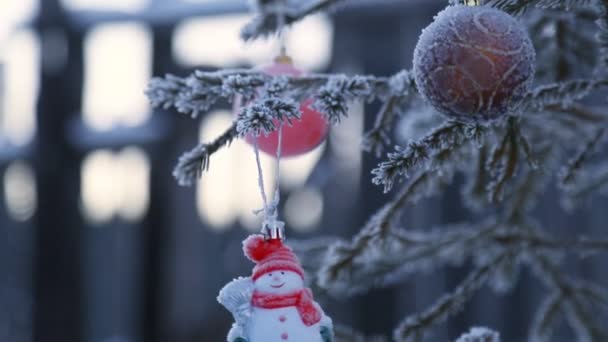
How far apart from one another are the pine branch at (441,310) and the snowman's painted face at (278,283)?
480 millimetres

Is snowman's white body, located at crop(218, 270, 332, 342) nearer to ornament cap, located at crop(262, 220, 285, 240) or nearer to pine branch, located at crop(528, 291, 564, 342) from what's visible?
ornament cap, located at crop(262, 220, 285, 240)

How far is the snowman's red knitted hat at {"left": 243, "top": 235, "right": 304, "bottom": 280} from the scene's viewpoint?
4.29 ft

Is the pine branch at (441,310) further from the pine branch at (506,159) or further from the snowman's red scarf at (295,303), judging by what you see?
the snowman's red scarf at (295,303)

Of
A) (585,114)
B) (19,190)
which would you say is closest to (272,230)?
(585,114)

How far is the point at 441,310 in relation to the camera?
1.78 meters

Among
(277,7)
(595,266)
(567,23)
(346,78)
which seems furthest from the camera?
(595,266)

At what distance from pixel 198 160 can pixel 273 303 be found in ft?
1.19

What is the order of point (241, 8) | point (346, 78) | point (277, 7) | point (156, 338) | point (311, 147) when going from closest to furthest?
point (346, 78), point (311, 147), point (277, 7), point (241, 8), point (156, 338)

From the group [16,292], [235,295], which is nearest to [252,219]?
[16,292]

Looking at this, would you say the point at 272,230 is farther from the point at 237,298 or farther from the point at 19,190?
the point at 19,190

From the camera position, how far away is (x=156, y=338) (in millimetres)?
9789

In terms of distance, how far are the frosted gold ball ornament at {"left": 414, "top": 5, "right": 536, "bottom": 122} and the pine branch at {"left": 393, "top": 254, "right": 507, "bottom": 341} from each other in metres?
0.68

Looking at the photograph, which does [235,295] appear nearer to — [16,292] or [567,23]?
[567,23]

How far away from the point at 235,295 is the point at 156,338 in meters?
8.80
